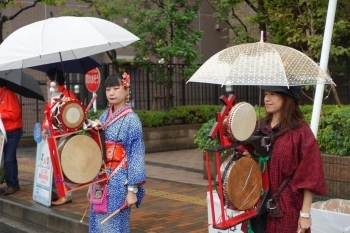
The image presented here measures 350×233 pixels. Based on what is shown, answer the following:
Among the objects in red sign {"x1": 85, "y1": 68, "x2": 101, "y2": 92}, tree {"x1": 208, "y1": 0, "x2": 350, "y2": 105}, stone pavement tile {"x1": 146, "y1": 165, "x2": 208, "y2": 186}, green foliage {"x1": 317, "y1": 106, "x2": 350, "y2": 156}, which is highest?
tree {"x1": 208, "y1": 0, "x2": 350, "y2": 105}

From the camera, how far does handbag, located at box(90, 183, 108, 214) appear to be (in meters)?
4.97

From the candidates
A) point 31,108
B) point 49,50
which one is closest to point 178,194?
point 49,50

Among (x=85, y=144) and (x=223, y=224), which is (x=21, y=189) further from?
(x=223, y=224)

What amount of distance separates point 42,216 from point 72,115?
3.10 meters

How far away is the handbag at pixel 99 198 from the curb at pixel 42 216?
1858mm

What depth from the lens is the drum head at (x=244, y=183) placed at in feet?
12.1

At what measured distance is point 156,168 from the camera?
1162 centimetres

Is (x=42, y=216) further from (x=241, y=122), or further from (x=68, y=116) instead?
(x=241, y=122)

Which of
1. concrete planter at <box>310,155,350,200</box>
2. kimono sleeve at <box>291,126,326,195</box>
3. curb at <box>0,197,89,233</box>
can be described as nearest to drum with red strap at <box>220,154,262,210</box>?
kimono sleeve at <box>291,126,326,195</box>

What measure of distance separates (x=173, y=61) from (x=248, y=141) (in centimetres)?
1171

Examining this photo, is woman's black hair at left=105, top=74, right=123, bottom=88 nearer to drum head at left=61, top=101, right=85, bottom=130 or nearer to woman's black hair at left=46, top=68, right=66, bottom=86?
drum head at left=61, top=101, right=85, bottom=130

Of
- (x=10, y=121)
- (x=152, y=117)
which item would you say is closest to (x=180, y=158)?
(x=152, y=117)

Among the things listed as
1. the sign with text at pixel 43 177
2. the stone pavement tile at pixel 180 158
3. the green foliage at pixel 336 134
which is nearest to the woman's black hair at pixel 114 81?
the green foliage at pixel 336 134

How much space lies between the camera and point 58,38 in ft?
19.4
